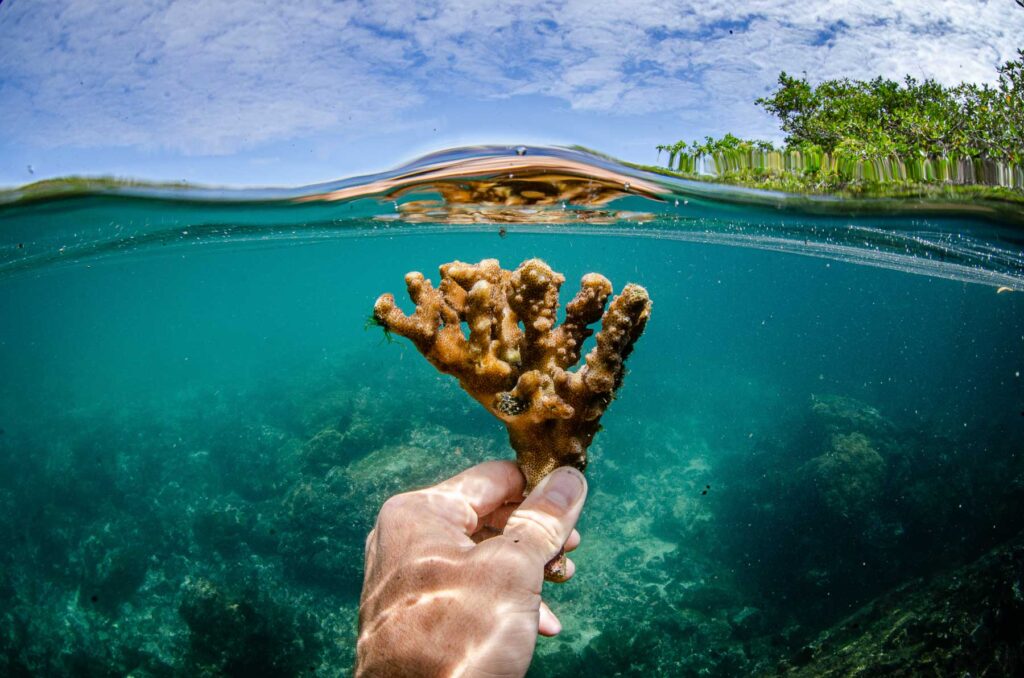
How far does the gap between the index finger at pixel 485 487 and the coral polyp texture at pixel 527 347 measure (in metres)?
0.08

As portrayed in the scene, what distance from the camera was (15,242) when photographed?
49.6 feet

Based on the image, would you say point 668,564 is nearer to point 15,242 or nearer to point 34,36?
point 34,36

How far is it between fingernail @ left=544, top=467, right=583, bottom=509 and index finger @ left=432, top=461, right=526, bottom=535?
0.29m

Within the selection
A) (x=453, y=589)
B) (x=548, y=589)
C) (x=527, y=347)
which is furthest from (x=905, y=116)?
(x=548, y=589)

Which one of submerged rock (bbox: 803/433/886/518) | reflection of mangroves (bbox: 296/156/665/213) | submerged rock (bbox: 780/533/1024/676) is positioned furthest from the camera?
submerged rock (bbox: 803/433/886/518)

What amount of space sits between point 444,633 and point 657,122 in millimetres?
7091

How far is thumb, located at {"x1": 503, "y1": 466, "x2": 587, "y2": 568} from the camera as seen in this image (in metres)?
2.32

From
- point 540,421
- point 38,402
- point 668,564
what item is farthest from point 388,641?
point 38,402

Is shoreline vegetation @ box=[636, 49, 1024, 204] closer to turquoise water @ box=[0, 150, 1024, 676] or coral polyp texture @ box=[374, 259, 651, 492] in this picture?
turquoise water @ box=[0, 150, 1024, 676]

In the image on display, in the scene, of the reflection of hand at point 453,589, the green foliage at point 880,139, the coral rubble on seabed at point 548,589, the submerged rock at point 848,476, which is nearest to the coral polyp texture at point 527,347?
the reflection of hand at point 453,589

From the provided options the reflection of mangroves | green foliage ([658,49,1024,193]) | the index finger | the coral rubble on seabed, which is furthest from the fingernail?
the coral rubble on seabed

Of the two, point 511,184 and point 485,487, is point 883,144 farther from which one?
point 485,487

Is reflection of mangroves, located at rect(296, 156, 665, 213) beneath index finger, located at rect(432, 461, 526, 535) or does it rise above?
above

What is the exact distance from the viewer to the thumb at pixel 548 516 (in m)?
2.32
